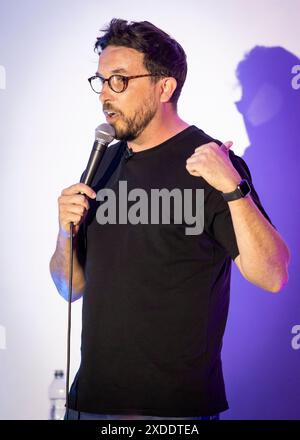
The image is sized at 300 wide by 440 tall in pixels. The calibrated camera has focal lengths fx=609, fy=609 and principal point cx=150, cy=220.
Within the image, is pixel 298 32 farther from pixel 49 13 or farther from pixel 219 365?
pixel 219 365

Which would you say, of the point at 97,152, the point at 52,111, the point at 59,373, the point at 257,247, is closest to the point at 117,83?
the point at 97,152

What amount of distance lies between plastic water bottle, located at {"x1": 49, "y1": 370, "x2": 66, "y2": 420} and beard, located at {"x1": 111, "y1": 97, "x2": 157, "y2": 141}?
1202 millimetres

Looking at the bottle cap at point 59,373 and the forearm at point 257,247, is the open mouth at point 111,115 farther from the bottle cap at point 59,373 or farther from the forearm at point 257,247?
the bottle cap at point 59,373

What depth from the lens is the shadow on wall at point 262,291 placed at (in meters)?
2.41

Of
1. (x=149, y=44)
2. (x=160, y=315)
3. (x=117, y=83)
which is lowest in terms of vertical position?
(x=160, y=315)

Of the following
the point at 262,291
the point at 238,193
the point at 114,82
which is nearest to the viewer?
the point at 238,193

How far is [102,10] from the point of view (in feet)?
8.13

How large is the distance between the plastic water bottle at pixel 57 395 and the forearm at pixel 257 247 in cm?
127

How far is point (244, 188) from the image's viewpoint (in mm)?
1562

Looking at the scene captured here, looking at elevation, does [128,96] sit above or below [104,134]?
above

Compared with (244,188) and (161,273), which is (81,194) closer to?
(161,273)

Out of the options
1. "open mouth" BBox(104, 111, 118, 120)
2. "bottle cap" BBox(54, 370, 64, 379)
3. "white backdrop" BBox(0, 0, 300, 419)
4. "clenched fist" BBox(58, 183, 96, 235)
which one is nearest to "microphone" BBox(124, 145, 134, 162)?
"open mouth" BBox(104, 111, 118, 120)

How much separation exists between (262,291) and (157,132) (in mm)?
949

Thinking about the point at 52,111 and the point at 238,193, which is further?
the point at 52,111
